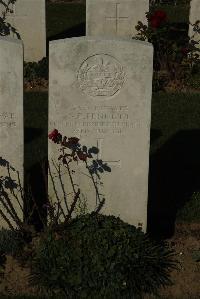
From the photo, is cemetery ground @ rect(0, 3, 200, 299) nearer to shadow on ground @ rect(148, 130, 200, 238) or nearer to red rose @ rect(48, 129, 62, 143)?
shadow on ground @ rect(148, 130, 200, 238)

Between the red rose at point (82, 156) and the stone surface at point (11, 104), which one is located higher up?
the stone surface at point (11, 104)

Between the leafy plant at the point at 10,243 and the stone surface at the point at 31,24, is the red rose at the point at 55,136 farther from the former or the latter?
the stone surface at the point at 31,24

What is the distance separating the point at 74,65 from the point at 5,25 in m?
6.73

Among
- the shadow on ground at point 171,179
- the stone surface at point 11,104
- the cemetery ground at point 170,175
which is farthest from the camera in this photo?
the shadow on ground at point 171,179

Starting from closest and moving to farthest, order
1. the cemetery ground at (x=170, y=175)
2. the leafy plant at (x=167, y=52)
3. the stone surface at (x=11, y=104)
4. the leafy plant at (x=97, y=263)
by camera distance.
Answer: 1. the leafy plant at (x=97, y=263)
2. the stone surface at (x=11, y=104)
3. the cemetery ground at (x=170, y=175)
4. the leafy plant at (x=167, y=52)

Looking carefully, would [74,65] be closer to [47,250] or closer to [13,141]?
[13,141]

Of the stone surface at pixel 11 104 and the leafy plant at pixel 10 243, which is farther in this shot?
the leafy plant at pixel 10 243

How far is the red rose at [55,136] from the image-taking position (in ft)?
20.1

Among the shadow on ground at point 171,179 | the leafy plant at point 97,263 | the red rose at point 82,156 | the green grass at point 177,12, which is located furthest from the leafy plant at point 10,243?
the green grass at point 177,12

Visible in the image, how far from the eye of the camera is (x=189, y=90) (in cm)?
1197

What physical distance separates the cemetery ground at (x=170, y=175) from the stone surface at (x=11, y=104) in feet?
1.88

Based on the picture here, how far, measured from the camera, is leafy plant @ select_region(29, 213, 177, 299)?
232 inches

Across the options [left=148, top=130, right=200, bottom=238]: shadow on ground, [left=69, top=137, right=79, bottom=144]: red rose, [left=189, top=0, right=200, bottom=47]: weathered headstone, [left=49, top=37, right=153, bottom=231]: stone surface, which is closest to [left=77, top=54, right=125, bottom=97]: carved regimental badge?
[left=49, top=37, right=153, bottom=231]: stone surface

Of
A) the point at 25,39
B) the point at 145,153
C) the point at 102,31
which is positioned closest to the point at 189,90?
the point at 102,31
